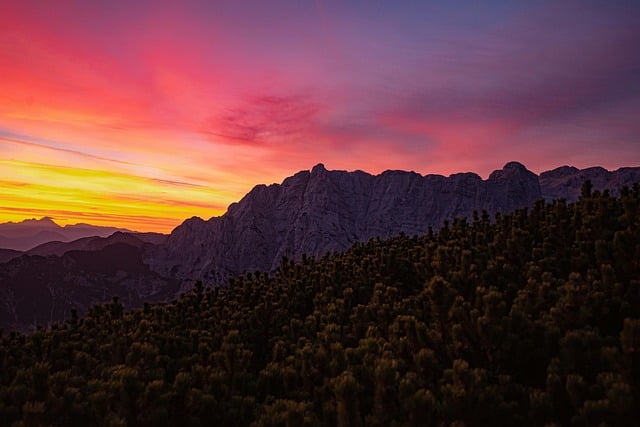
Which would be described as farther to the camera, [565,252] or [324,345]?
[565,252]

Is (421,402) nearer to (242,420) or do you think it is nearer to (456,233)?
(242,420)

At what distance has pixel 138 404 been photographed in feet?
26.3

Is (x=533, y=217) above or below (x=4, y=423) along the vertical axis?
above

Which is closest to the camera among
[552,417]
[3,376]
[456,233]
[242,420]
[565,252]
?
[552,417]

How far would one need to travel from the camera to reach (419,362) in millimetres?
A: 8492

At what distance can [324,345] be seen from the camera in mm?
11836

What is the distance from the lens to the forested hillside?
23.8ft

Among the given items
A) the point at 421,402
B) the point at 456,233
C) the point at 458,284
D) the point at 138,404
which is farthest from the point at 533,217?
the point at 138,404

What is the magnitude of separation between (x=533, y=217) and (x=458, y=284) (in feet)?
44.6

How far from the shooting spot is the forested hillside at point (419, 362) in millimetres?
7250

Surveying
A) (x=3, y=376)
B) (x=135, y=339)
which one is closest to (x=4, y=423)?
(x=3, y=376)

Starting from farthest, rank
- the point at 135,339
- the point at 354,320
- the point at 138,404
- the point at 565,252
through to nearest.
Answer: the point at 565,252 < the point at 135,339 < the point at 354,320 < the point at 138,404

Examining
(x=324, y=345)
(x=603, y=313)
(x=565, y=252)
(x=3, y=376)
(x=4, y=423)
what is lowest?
(x=3, y=376)

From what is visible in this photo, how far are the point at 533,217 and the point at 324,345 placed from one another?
55.9ft
